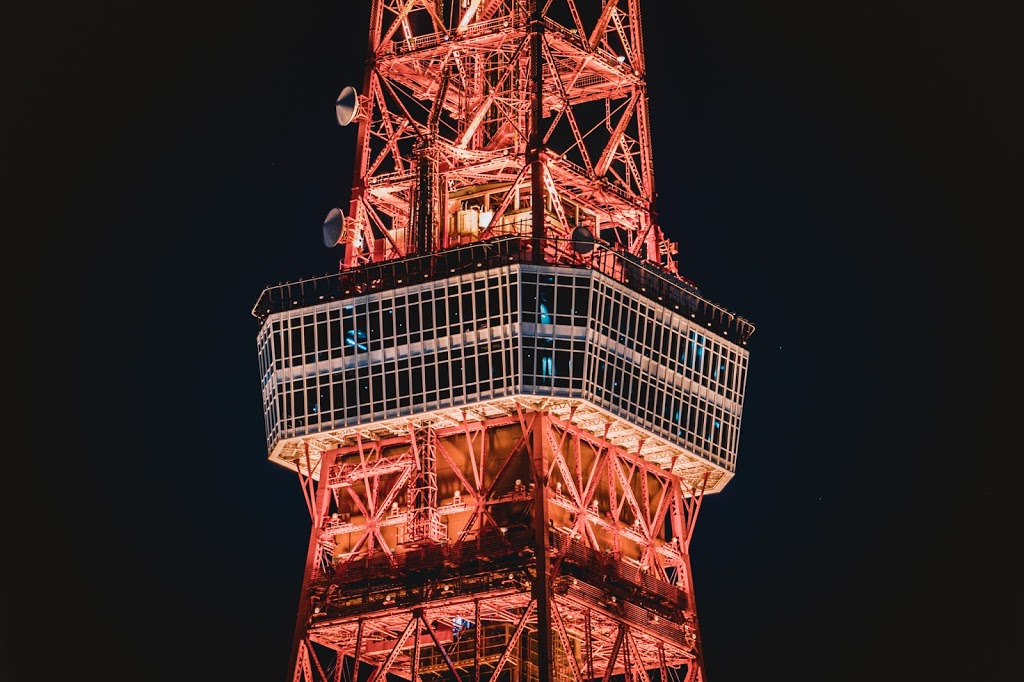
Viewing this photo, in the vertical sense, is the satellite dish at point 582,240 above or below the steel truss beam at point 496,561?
above

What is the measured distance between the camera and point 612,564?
15712cm

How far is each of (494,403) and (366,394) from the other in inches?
359

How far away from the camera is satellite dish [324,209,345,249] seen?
16675cm

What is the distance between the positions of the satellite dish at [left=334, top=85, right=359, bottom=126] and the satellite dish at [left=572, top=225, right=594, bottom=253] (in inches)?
823

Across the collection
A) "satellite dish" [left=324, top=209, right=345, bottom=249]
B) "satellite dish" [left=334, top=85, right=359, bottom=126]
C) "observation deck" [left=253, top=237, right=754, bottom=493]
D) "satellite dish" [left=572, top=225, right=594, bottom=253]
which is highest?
"satellite dish" [left=334, top=85, right=359, bottom=126]

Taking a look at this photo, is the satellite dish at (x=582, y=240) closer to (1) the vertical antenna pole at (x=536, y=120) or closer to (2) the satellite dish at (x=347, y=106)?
(1) the vertical antenna pole at (x=536, y=120)

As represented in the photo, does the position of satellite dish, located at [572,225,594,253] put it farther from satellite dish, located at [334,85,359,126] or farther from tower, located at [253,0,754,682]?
satellite dish, located at [334,85,359,126]

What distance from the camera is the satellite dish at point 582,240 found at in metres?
158

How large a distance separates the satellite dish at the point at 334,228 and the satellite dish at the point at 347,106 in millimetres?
7129

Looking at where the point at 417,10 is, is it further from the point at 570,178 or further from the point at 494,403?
the point at 494,403

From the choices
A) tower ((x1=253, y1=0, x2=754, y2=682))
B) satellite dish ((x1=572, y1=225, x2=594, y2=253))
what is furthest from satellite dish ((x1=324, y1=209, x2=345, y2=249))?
satellite dish ((x1=572, y1=225, x2=594, y2=253))

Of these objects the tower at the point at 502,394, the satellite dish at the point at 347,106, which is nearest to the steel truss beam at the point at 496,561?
the tower at the point at 502,394

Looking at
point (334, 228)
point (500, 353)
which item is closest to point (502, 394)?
point (500, 353)

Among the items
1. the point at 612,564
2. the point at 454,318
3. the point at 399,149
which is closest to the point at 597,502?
the point at 612,564
